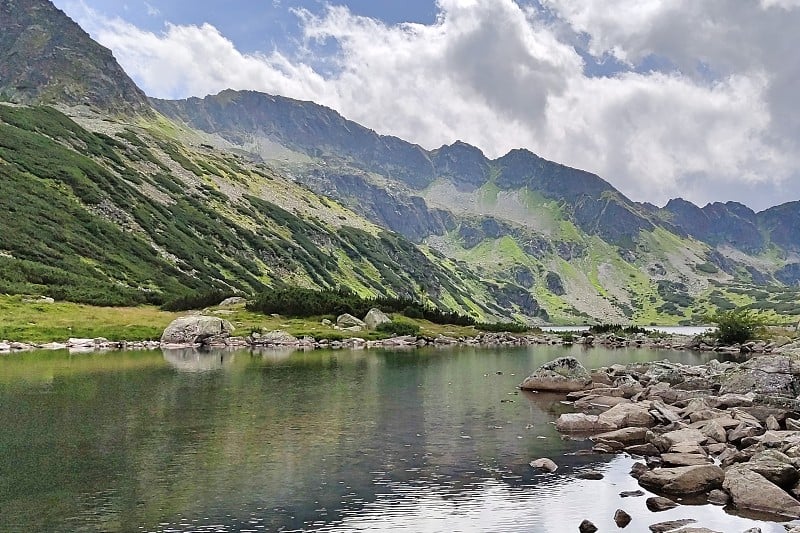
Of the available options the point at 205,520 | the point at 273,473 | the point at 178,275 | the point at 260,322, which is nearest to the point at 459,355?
the point at 260,322

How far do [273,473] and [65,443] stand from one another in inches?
495

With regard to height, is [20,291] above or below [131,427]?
above

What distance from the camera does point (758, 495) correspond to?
23.2 meters

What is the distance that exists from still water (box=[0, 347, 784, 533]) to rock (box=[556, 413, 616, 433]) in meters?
0.96

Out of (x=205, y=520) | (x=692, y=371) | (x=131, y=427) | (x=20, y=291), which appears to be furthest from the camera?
(x=20, y=291)

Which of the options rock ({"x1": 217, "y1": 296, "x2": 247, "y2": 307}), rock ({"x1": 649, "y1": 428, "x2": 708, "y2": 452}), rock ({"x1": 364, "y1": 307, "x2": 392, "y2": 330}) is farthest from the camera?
rock ({"x1": 217, "y1": 296, "x2": 247, "y2": 307})

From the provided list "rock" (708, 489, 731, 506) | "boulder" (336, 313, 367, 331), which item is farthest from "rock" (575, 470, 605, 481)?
"boulder" (336, 313, 367, 331)

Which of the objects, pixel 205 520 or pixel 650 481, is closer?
pixel 205 520

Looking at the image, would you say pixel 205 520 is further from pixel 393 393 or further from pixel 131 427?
pixel 393 393

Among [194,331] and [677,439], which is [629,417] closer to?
[677,439]

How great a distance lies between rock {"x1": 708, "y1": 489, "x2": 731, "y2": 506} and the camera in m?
23.5

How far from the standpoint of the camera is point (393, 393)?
5266 cm

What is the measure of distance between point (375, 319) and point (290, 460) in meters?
96.6

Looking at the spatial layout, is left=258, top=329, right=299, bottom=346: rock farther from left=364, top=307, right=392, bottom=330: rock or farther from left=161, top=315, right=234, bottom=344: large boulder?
left=364, top=307, right=392, bottom=330: rock
